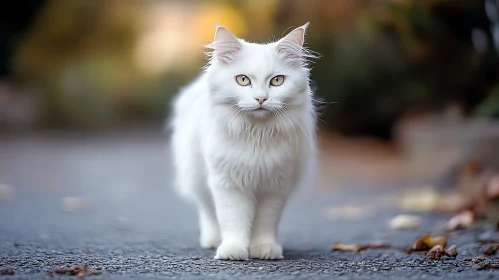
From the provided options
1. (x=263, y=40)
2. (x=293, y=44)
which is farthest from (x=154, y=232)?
(x=263, y=40)

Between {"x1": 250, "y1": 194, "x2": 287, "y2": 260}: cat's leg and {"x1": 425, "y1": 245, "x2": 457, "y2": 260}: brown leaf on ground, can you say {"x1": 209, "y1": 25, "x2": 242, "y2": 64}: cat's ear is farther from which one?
{"x1": 425, "y1": 245, "x2": 457, "y2": 260}: brown leaf on ground

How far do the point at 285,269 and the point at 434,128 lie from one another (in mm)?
5255

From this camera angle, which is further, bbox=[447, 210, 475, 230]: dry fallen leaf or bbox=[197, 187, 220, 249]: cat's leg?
bbox=[447, 210, 475, 230]: dry fallen leaf

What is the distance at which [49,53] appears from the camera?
14172mm

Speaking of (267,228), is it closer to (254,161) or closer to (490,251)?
(254,161)

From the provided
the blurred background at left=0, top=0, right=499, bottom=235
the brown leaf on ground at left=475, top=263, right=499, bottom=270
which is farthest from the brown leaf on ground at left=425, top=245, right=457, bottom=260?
the blurred background at left=0, top=0, right=499, bottom=235

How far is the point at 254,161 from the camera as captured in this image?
296 cm

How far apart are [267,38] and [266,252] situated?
749 cm

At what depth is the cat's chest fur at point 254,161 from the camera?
2.97 metres

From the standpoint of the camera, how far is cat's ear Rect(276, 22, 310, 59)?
3.03 metres

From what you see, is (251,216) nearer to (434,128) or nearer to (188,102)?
(188,102)

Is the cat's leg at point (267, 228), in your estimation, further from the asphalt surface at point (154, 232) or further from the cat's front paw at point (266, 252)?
the asphalt surface at point (154, 232)

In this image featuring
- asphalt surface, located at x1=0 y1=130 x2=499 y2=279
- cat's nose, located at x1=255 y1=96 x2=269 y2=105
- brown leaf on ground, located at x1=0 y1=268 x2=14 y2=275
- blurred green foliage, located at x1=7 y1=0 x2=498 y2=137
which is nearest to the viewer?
brown leaf on ground, located at x1=0 y1=268 x2=14 y2=275

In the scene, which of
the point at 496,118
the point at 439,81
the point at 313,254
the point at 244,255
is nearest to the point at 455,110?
the point at 439,81
